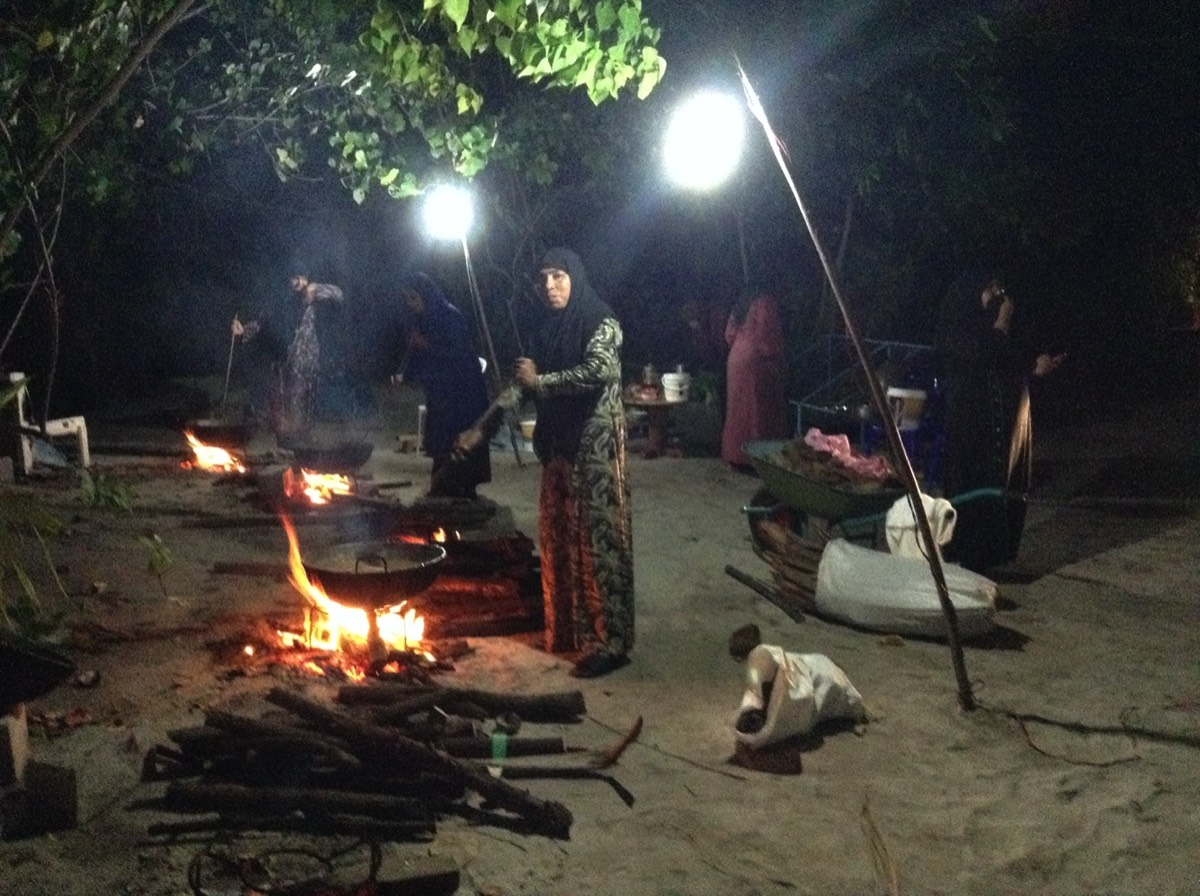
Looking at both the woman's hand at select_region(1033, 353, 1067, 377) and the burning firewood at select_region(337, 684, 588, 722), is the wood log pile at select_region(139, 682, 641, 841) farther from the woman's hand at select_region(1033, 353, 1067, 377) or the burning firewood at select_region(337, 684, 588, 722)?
the woman's hand at select_region(1033, 353, 1067, 377)

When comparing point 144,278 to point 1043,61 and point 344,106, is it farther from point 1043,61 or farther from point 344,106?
point 1043,61

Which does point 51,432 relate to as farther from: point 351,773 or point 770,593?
point 351,773

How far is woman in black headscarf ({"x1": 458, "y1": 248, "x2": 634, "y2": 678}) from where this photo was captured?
21.4 feet

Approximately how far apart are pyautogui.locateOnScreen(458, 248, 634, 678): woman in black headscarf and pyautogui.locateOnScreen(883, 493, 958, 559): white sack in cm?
199

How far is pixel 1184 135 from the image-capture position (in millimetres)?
18922

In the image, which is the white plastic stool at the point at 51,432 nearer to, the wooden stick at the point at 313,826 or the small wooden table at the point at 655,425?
the small wooden table at the point at 655,425

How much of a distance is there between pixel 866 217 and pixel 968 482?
920 cm

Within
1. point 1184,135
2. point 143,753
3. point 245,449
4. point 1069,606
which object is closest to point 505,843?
point 143,753

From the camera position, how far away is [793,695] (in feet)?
18.1

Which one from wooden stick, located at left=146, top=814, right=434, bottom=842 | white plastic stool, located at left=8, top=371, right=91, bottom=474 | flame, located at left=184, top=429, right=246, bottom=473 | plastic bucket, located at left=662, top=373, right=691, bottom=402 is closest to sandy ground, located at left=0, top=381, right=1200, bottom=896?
wooden stick, located at left=146, top=814, right=434, bottom=842

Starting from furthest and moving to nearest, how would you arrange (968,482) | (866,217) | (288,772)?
(866,217) → (968,482) → (288,772)

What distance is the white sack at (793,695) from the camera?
5543mm

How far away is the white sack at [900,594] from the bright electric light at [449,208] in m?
4.43

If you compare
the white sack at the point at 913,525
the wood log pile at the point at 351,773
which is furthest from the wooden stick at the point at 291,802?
the white sack at the point at 913,525
